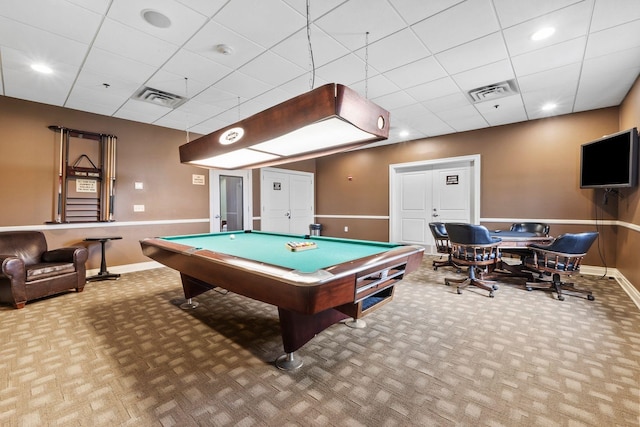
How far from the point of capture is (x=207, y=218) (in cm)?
585

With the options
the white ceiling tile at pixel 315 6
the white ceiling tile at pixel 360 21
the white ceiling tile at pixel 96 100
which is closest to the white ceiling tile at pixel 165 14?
the white ceiling tile at pixel 315 6

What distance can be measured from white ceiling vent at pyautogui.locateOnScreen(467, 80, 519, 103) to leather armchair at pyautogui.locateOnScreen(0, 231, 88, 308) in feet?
19.4

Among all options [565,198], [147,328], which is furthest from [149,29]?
[565,198]

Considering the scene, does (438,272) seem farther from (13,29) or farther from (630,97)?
(13,29)

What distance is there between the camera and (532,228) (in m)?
4.65

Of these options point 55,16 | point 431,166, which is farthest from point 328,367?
point 431,166

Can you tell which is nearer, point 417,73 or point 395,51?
point 395,51

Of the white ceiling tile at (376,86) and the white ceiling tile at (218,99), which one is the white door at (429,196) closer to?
the white ceiling tile at (376,86)

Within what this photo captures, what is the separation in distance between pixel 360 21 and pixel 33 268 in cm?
453

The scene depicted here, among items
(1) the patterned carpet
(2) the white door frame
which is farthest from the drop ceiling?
(1) the patterned carpet

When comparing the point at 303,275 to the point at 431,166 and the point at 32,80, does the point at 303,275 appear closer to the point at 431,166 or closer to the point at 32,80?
the point at 32,80

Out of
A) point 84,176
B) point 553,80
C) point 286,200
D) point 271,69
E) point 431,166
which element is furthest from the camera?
point 286,200

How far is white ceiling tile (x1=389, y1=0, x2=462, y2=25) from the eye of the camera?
219 cm

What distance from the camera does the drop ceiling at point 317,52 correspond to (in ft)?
7.41
